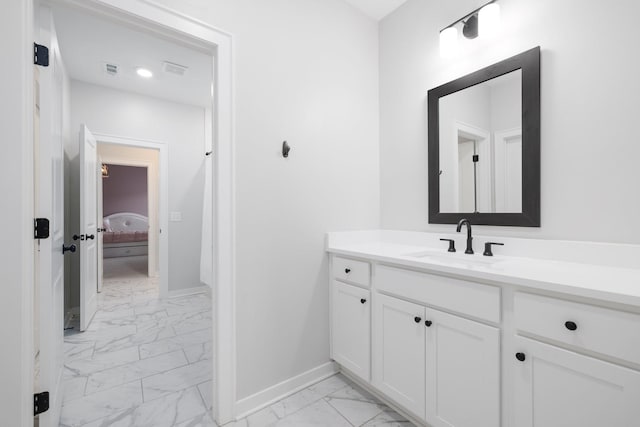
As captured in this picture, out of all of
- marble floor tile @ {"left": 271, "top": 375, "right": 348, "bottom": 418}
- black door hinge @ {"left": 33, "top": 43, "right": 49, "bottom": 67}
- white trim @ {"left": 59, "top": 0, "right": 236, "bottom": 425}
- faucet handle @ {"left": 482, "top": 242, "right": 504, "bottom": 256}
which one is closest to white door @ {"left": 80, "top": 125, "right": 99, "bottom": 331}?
black door hinge @ {"left": 33, "top": 43, "right": 49, "bottom": 67}

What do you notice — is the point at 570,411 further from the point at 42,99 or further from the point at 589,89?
the point at 42,99

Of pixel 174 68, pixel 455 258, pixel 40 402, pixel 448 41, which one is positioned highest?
pixel 174 68

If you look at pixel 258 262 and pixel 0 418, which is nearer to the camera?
pixel 0 418

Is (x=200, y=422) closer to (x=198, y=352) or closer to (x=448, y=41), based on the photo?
(x=198, y=352)

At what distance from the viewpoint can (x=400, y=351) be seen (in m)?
1.48

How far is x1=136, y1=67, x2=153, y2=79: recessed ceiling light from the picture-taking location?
10.0 feet

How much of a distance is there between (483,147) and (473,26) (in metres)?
0.72

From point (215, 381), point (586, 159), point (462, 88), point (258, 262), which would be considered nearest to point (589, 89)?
point (586, 159)

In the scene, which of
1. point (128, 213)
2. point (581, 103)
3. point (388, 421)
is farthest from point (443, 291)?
point (128, 213)

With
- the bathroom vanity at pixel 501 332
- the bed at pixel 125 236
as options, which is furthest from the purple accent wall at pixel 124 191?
the bathroom vanity at pixel 501 332

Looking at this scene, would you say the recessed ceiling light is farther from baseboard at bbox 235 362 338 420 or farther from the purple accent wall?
the purple accent wall

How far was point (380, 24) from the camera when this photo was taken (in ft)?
7.55

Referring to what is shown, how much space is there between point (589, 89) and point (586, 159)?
0.32 meters

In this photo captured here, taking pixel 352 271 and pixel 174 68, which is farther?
pixel 174 68
